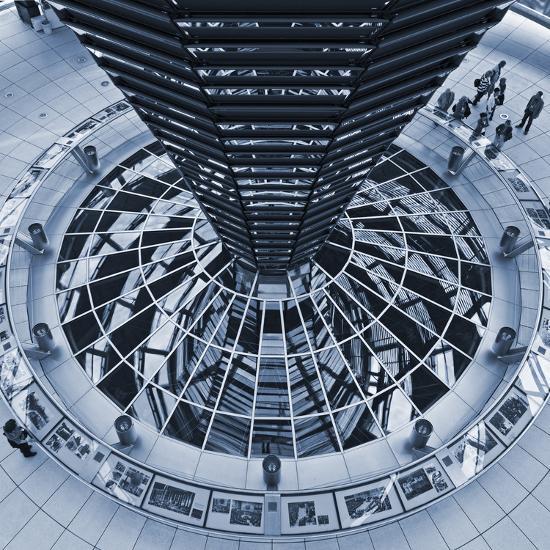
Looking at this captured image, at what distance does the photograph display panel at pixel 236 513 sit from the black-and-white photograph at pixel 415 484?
12.6ft

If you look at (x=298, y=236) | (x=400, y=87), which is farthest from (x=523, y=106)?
(x=400, y=87)

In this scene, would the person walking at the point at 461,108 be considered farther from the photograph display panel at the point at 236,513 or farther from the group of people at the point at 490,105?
the photograph display panel at the point at 236,513

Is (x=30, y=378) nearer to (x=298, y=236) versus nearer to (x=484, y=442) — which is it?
(x=298, y=236)

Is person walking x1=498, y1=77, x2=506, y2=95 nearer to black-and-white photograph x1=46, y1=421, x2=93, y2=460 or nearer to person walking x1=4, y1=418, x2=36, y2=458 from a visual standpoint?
black-and-white photograph x1=46, y1=421, x2=93, y2=460

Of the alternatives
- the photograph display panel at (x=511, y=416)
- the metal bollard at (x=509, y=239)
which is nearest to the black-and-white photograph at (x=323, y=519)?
the photograph display panel at (x=511, y=416)

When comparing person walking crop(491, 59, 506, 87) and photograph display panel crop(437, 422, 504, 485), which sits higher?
person walking crop(491, 59, 506, 87)

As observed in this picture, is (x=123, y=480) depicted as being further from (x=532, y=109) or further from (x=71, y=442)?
(x=532, y=109)

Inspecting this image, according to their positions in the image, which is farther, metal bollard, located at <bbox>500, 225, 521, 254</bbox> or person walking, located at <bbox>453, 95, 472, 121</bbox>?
person walking, located at <bbox>453, 95, 472, 121</bbox>

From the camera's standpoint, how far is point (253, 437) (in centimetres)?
1745

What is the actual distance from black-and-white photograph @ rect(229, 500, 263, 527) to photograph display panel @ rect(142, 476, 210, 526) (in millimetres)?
755

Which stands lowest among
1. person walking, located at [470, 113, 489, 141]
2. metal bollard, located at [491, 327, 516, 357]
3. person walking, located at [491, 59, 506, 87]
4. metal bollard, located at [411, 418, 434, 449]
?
metal bollard, located at [411, 418, 434, 449]

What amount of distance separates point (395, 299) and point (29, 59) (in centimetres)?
2201

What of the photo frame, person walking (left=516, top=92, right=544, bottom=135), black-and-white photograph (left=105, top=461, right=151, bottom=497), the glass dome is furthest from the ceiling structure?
person walking (left=516, top=92, right=544, bottom=135)

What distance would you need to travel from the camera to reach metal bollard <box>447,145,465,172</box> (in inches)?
914
